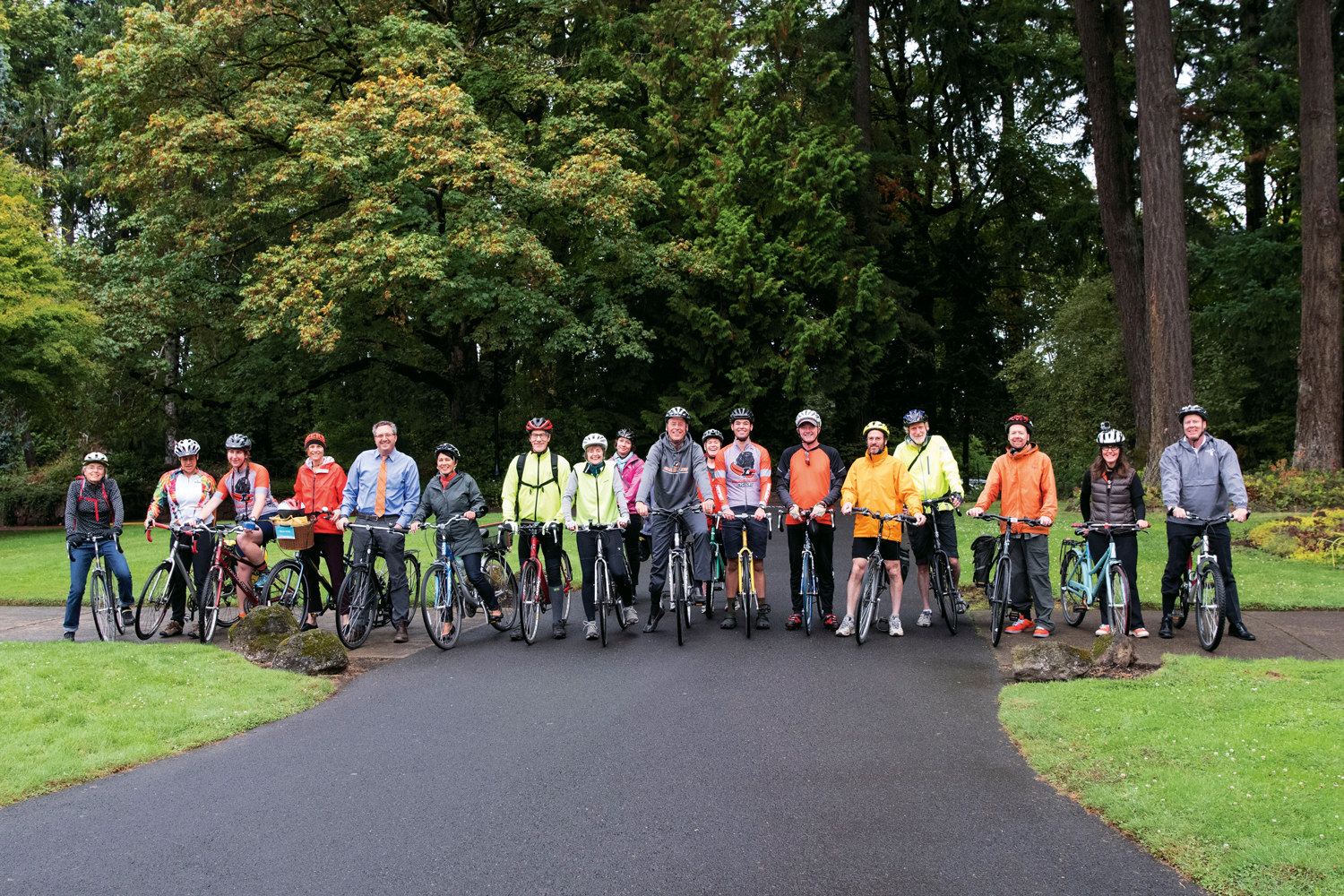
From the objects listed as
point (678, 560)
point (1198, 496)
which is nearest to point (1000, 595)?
point (1198, 496)

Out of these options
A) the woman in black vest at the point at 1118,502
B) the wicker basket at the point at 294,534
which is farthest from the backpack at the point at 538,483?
the woman in black vest at the point at 1118,502

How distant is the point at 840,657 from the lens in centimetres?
888

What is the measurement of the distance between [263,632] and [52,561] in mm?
11804

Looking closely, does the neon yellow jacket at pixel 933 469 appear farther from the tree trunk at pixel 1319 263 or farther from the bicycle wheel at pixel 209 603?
the tree trunk at pixel 1319 263

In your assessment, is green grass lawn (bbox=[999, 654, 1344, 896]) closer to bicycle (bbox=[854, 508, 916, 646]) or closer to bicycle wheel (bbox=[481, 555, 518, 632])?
bicycle (bbox=[854, 508, 916, 646])

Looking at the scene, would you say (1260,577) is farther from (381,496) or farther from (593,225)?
(593,225)

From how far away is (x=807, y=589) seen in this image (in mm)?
9875

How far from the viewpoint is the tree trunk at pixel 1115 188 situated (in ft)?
79.7

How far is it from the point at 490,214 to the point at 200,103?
7723mm

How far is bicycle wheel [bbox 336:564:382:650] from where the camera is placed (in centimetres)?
990

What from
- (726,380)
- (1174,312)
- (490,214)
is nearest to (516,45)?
(490,214)

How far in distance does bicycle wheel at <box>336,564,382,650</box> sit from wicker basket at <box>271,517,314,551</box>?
864 millimetres

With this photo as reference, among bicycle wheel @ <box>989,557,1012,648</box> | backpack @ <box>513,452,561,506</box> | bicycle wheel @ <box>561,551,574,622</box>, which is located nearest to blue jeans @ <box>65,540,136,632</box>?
backpack @ <box>513,452,561,506</box>

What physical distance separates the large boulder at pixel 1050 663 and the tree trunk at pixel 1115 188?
17.7 meters
